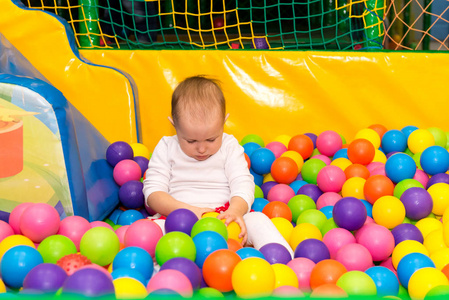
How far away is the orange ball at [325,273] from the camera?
1.14m

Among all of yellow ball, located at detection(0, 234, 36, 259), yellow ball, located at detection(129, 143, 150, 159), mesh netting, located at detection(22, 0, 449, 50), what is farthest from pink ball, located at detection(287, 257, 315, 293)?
mesh netting, located at detection(22, 0, 449, 50)

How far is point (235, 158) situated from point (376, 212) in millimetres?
459

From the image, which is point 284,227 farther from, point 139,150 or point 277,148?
point 139,150

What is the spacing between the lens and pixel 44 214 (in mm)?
1354

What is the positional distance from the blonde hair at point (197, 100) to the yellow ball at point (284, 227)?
1.16 feet

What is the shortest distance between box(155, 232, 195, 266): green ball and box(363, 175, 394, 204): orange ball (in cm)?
71

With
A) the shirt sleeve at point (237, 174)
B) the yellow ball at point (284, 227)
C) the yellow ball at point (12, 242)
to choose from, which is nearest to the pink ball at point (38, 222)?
the yellow ball at point (12, 242)

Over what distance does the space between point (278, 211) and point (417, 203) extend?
0.42m

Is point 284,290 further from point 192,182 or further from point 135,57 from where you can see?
point 135,57

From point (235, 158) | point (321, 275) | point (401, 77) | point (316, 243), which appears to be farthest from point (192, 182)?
point (401, 77)

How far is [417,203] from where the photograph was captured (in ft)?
5.11

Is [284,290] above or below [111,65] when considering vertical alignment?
above

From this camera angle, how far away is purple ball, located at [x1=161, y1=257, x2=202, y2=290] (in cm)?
109

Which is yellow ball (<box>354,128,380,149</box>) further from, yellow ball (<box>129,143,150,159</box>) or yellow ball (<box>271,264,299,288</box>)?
yellow ball (<box>271,264,299,288</box>)
